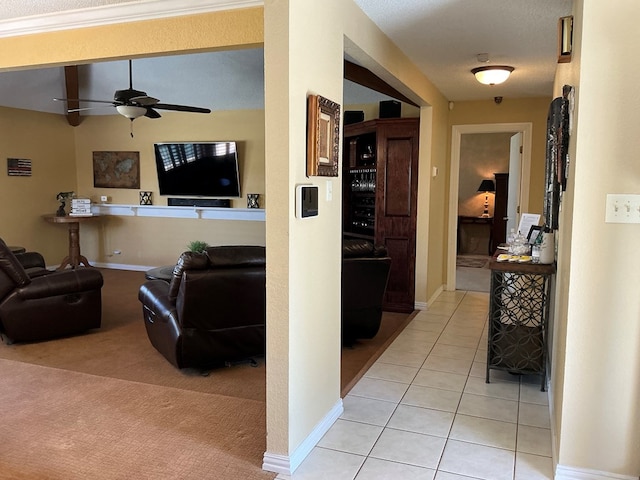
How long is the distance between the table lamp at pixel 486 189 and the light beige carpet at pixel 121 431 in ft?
24.9

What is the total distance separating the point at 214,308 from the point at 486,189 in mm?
7354

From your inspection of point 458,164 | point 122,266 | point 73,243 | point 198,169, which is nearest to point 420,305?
point 458,164

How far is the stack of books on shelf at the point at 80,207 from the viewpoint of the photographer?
25.9 feet

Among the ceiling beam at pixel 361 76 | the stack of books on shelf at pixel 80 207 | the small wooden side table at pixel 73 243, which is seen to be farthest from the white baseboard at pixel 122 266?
the ceiling beam at pixel 361 76

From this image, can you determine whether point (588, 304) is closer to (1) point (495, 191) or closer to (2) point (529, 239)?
(2) point (529, 239)

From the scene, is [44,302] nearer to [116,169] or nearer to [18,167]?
[18,167]

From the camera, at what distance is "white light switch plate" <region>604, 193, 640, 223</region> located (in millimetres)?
2186

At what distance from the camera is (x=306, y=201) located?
8.00ft

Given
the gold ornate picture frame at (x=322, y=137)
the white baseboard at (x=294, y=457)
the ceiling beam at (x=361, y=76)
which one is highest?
the ceiling beam at (x=361, y=76)

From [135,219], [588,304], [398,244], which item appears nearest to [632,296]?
[588,304]

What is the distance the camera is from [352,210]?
6371 millimetres

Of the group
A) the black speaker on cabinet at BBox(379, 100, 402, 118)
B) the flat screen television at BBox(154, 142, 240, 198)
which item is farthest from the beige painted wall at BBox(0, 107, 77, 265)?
the black speaker on cabinet at BBox(379, 100, 402, 118)

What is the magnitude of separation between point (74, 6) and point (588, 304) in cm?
342

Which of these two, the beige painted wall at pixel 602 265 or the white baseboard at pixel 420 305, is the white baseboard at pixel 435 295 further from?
the beige painted wall at pixel 602 265
